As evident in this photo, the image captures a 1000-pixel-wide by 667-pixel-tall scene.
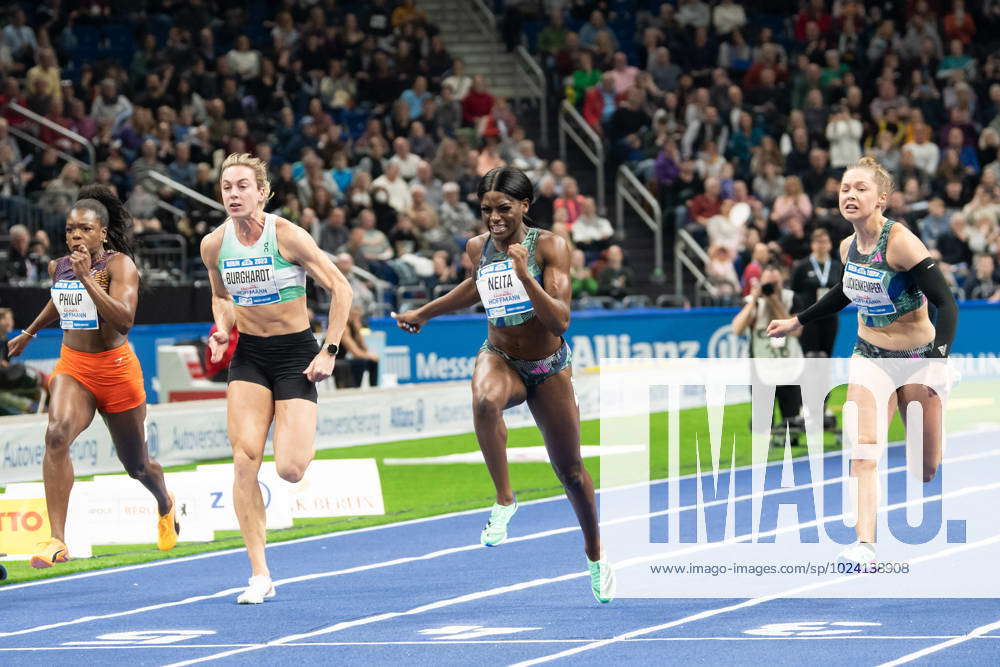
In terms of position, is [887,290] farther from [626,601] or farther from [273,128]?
[273,128]

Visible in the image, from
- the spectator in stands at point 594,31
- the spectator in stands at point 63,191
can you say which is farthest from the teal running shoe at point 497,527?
the spectator in stands at point 594,31

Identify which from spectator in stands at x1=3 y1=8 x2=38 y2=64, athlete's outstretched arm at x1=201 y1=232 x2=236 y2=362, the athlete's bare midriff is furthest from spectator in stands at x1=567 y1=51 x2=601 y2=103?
athlete's outstretched arm at x1=201 y1=232 x2=236 y2=362

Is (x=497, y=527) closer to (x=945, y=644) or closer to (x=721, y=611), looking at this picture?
(x=721, y=611)

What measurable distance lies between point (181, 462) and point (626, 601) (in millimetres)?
7743

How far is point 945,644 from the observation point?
7098 millimetres

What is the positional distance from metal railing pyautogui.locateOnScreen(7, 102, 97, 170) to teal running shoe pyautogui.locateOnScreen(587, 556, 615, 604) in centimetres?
1491

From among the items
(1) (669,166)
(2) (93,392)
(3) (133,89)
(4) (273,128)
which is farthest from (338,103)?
(2) (93,392)

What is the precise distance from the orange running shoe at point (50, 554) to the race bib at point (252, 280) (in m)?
1.91

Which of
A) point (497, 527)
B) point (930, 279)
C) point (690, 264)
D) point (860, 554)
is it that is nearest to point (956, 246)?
point (690, 264)

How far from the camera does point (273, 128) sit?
24156 mm

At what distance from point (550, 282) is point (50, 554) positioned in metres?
3.28

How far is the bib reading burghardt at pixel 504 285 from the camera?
797 centimetres

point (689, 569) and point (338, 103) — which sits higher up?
point (338, 103)

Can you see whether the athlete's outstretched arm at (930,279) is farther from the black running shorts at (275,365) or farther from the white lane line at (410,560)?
the black running shorts at (275,365)
